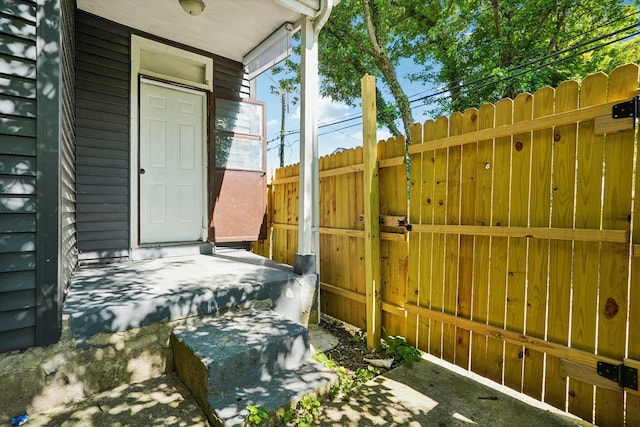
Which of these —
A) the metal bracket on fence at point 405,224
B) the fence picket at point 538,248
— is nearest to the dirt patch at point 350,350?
the fence picket at point 538,248

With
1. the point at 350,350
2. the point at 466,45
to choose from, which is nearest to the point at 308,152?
the point at 350,350

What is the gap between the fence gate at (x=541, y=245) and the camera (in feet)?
5.20

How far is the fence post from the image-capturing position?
2.75m

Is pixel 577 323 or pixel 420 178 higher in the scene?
Answer: pixel 420 178

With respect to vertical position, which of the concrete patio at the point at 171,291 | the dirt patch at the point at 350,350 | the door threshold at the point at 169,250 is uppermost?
the door threshold at the point at 169,250

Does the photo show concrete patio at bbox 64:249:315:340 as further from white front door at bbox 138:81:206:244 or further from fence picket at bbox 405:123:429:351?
fence picket at bbox 405:123:429:351

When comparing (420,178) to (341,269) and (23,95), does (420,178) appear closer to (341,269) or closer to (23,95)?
(341,269)

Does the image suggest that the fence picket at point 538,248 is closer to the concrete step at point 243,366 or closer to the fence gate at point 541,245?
the fence gate at point 541,245

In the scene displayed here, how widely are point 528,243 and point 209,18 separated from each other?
379cm

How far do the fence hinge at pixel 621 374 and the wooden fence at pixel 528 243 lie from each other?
0.02m

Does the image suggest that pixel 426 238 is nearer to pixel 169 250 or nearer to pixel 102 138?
pixel 169 250

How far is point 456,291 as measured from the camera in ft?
7.53

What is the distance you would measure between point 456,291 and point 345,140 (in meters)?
16.3

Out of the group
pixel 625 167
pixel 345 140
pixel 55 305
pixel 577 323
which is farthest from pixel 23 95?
pixel 345 140
